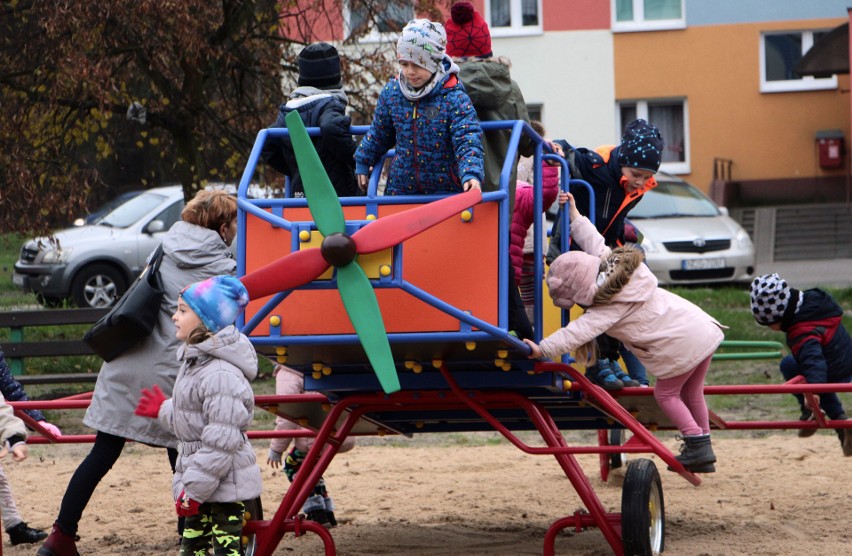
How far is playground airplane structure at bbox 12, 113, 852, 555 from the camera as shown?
193 inches

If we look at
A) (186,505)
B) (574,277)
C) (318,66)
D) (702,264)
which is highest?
(318,66)

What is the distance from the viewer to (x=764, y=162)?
26.1m

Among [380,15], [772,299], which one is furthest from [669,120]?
[772,299]

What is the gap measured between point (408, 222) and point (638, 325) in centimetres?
128

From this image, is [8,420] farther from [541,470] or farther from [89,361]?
[89,361]

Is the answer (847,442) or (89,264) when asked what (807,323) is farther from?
(89,264)

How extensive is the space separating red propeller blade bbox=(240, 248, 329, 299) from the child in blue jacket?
627 mm

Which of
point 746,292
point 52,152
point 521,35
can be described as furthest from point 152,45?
point 521,35

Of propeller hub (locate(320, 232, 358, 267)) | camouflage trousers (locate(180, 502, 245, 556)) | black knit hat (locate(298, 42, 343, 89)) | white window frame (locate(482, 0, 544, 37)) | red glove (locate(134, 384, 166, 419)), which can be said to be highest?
white window frame (locate(482, 0, 544, 37))

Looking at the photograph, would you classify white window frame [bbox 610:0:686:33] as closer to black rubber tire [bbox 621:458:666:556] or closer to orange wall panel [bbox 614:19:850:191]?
orange wall panel [bbox 614:19:850:191]

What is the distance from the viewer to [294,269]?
4.90 m

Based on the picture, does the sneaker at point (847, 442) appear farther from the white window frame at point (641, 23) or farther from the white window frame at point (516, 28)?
the white window frame at point (641, 23)

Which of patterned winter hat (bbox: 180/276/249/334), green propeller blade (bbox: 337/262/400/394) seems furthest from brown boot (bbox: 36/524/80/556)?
green propeller blade (bbox: 337/262/400/394)

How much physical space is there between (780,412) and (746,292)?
5.86 m
